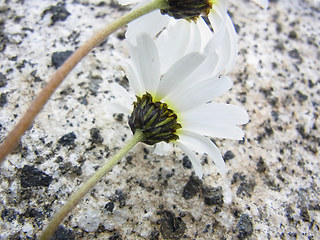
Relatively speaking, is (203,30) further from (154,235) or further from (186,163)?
(154,235)

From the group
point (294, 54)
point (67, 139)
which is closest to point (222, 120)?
point (67, 139)

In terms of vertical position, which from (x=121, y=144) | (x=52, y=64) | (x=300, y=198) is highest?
(x=52, y=64)

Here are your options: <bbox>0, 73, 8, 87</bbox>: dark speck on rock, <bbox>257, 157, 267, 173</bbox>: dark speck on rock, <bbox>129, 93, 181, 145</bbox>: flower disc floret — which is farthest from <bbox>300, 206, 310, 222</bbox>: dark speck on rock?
<bbox>0, 73, 8, 87</bbox>: dark speck on rock

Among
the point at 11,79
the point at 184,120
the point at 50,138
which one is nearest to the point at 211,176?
the point at 184,120

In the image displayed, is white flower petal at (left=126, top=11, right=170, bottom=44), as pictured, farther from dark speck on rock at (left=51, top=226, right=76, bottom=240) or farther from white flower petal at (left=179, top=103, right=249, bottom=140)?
dark speck on rock at (left=51, top=226, right=76, bottom=240)

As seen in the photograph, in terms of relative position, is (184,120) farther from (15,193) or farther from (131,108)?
(15,193)

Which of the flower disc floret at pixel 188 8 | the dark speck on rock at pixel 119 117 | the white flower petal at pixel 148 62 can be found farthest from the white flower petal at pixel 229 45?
the dark speck on rock at pixel 119 117

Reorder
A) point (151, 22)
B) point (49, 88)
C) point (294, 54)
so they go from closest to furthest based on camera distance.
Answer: point (49, 88)
point (151, 22)
point (294, 54)
